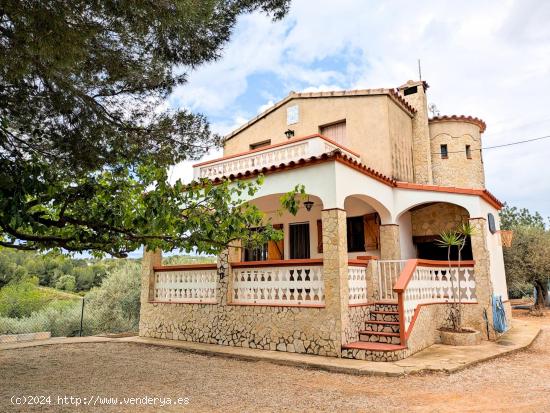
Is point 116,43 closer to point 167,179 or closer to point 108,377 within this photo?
point 167,179

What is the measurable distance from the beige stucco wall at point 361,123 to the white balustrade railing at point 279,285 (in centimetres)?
486

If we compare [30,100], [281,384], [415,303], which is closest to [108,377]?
[281,384]

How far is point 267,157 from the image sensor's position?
1056 cm

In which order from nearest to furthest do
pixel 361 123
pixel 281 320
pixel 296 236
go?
pixel 281 320
pixel 361 123
pixel 296 236

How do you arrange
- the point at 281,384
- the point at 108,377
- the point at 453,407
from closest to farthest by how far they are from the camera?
the point at 453,407 < the point at 281,384 < the point at 108,377

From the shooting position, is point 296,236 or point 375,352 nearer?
point 375,352

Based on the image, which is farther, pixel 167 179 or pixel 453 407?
pixel 167 179

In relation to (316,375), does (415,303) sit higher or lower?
higher

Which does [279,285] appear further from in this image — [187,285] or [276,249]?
[276,249]

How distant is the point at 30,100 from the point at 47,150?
753 millimetres

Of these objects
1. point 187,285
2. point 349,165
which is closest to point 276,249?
point 187,285

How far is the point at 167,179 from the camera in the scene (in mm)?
5824

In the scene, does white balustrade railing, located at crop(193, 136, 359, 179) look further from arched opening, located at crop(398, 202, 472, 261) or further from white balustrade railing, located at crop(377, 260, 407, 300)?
white balustrade railing, located at crop(377, 260, 407, 300)

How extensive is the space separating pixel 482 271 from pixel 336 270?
4325mm
